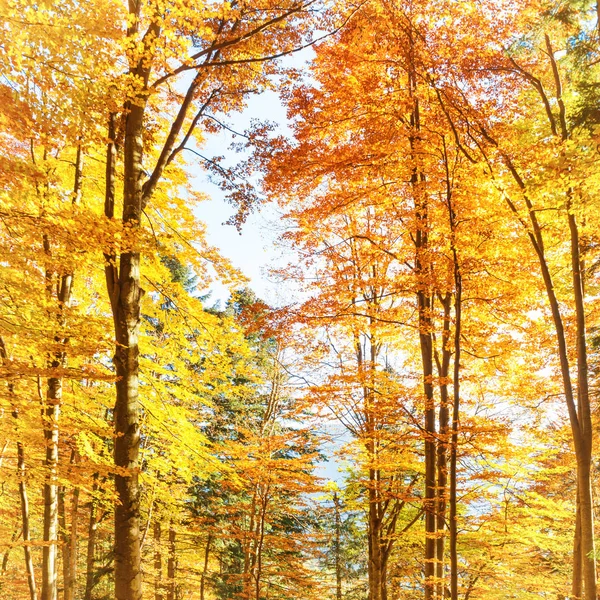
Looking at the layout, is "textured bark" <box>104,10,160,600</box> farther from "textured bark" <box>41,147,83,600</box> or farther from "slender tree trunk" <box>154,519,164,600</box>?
"slender tree trunk" <box>154,519,164,600</box>

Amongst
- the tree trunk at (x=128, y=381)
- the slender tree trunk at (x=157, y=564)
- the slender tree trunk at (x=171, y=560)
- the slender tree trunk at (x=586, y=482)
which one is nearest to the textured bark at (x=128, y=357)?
the tree trunk at (x=128, y=381)

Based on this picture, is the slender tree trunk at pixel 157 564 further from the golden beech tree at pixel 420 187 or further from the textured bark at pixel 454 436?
the textured bark at pixel 454 436

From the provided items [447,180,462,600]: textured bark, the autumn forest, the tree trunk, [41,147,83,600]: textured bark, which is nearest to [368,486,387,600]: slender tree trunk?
the autumn forest

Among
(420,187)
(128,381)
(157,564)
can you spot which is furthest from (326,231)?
(157,564)

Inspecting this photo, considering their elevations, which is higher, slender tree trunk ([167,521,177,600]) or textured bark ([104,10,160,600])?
textured bark ([104,10,160,600])

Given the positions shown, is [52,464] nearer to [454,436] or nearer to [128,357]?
[128,357]

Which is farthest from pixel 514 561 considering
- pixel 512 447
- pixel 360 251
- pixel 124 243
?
pixel 124 243

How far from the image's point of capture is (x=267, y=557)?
1577 centimetres

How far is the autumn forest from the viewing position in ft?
15.2

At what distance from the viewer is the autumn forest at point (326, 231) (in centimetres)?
463

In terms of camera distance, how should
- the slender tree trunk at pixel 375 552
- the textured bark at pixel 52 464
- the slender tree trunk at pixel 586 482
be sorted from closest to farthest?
1. the slender tree trunk at pixel 586 482
2. the textured bark at pixel 52 464
3. the slender tree trunk at pixel 375 552

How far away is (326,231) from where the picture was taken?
9836mm

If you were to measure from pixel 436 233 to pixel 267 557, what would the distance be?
1357 cm

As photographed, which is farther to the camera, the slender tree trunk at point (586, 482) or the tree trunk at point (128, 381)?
the slender tree trunk at point (586, 482)
